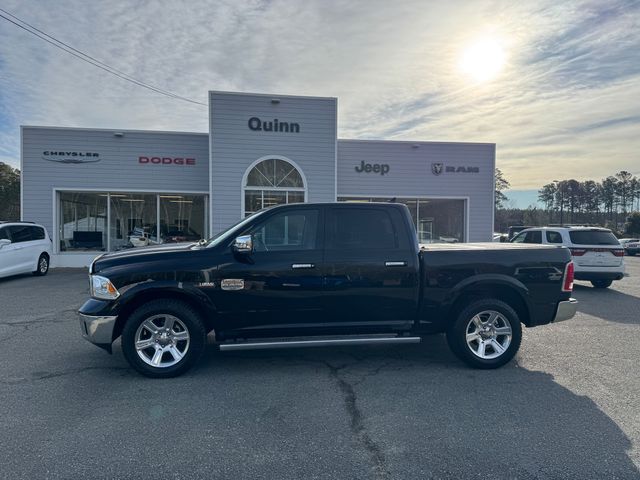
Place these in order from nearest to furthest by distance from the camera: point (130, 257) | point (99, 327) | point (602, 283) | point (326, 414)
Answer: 1. point (326, 414)
2. point (99, 327)
3. point (130, 257)
4. point (602, 283)

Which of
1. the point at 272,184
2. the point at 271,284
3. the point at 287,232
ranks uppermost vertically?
the point at 272,184

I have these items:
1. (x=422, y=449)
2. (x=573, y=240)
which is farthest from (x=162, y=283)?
(x=573, y=240)

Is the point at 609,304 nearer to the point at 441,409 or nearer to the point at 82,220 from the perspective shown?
the point at 441,409

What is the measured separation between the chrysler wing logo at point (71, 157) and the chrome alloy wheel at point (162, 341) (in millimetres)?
13010

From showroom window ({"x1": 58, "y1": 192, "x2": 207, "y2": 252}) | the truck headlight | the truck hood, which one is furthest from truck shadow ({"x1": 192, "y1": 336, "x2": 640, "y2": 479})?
showroom window ({"x1": 58, "y1": 192, "x2": 207, "y2": 252})

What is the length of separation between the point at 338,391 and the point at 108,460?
2129 mm

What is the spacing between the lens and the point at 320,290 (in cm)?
A: 484

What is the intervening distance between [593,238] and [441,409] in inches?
373

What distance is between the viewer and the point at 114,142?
15.5 meters

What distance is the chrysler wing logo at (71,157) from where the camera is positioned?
50.0ft

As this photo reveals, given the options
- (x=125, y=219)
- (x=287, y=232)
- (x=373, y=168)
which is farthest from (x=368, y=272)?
(x=125, y=219)

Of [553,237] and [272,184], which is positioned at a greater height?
[272,184]

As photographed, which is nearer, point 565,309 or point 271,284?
point 271,284

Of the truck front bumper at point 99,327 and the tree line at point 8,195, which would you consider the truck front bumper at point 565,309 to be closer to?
the truck front bumper at point 99,327
